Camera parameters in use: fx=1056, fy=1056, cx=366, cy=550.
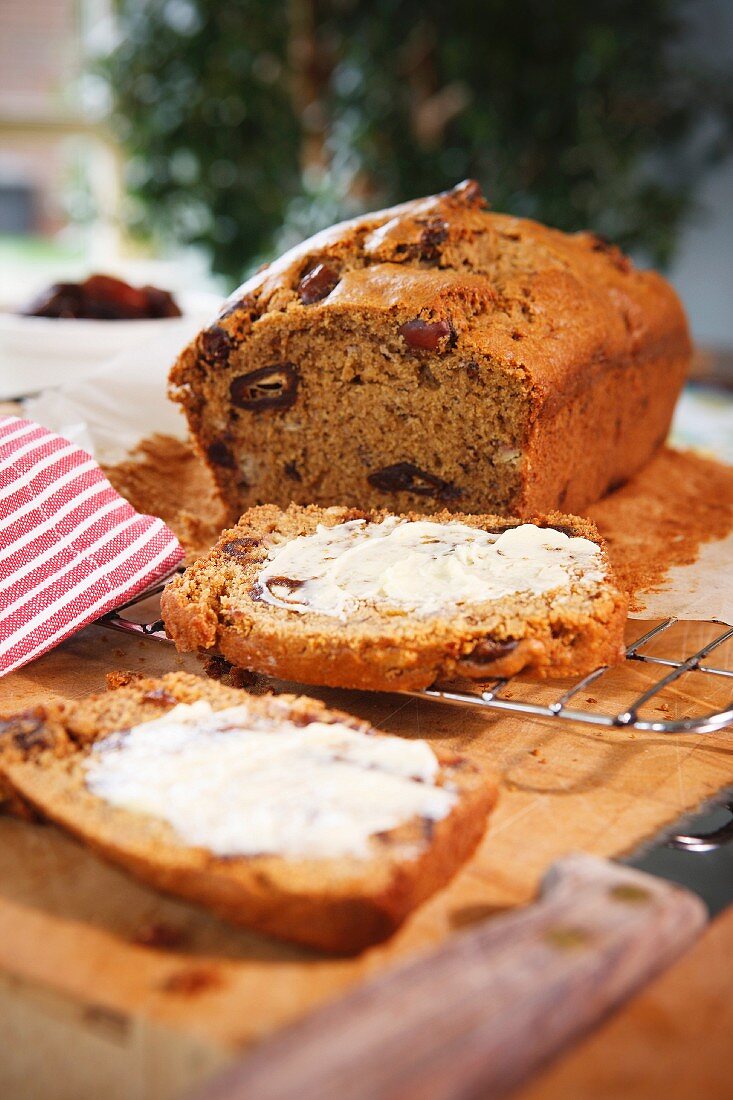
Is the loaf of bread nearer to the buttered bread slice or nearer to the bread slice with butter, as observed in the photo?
the buttered bread slice

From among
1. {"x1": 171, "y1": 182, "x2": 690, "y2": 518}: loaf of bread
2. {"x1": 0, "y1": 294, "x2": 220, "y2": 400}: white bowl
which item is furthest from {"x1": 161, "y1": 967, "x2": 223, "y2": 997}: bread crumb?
{"x1": 0, "y1": 294, "x2": 220, "y2": 400}: white bowl

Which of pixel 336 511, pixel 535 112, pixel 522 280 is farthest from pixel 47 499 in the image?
pixel 535 112

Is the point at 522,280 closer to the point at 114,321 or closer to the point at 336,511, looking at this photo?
the point at 336,511

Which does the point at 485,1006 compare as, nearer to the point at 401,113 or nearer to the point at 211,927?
the point at 211,927

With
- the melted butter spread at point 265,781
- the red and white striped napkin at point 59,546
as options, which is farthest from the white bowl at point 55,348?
the melted butter spread at point 265,781

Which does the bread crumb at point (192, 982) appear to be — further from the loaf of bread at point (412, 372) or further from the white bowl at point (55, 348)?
the white bowl at point (55, 348)
